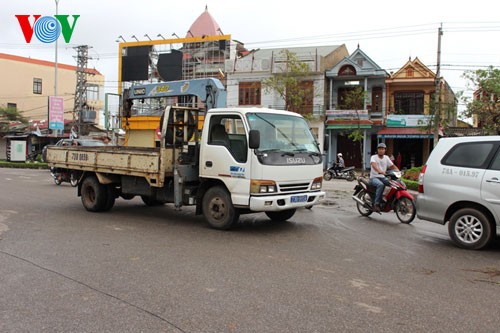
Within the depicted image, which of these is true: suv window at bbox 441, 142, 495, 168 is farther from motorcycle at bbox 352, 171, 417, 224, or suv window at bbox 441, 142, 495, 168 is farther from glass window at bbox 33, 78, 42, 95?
glass window at bbox 33, 78, 42, 95

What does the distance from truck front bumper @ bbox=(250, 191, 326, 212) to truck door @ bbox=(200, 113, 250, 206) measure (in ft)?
0.66

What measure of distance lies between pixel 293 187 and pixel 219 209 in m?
1.43

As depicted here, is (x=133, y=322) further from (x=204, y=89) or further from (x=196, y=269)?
(x=204, y=89)

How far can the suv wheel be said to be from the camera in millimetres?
7074

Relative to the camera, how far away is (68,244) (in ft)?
23.9

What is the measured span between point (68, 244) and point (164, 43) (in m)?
40.8

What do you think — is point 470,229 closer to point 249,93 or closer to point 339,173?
point 339,173

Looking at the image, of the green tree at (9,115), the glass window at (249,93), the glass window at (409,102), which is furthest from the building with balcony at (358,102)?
the green tree at (9,115)

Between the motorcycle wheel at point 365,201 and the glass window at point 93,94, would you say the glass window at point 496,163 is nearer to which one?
the motorcycle wheel at point 365,201

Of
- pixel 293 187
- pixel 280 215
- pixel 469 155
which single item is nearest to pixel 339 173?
pixel 280 215

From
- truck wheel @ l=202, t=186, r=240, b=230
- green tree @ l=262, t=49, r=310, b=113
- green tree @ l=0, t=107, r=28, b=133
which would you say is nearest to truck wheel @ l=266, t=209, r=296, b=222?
truck wheel @ l=202, t=186, r=240, b=230

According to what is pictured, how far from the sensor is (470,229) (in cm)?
725

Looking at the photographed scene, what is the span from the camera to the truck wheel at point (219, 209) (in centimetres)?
832

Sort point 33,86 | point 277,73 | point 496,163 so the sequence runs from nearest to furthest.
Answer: point 496,163, point 277,73, point 33,86
